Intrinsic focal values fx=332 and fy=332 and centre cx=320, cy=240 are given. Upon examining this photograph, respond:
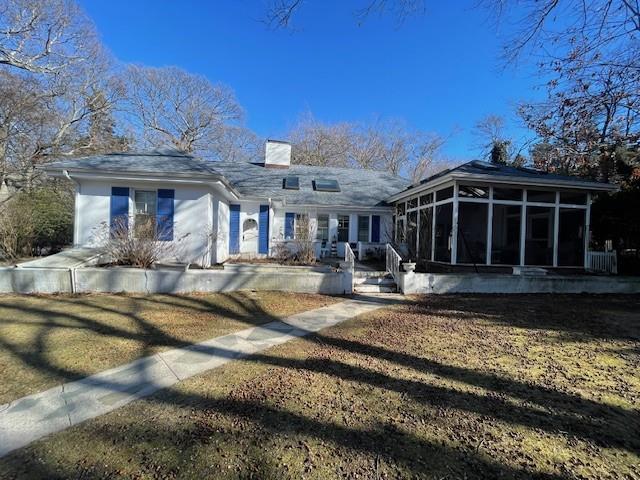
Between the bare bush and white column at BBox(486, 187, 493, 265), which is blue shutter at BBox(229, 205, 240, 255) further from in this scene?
white column at BBox(486, 187, 493, 265)

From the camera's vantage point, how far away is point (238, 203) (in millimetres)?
14328

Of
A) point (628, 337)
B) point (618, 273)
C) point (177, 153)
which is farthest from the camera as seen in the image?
point (177, 153)

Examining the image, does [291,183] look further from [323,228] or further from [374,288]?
[374,288]

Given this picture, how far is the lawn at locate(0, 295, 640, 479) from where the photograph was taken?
2172 millimetres

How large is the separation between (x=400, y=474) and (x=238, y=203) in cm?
1323

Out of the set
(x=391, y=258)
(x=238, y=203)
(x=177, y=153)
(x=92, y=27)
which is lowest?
(x=391, y=258)

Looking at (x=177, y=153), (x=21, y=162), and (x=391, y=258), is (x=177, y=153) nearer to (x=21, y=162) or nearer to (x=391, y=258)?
(x=391, y=258)

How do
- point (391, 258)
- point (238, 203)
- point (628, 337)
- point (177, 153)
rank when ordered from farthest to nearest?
point (238, 203)
point (177, 153)
point (391, 258)
point (628, 337)

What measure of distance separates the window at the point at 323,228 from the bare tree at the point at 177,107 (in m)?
18.0

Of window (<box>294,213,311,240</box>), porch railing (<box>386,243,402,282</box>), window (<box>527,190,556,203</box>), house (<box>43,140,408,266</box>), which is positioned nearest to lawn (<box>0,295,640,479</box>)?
porch railing (<box>386,243,402,282</box>)

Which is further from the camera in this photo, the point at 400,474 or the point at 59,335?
the point at 59,335

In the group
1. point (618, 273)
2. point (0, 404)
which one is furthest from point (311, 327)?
point (618, 273)

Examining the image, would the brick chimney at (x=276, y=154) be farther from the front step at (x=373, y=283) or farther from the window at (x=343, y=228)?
the front step at (x=373, y=283)

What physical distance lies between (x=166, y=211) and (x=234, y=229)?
166 inches
